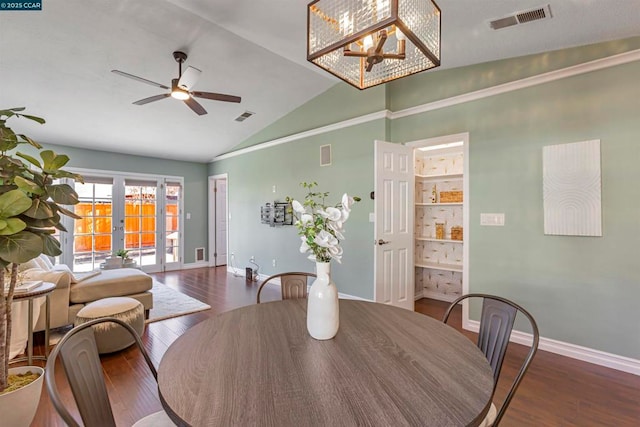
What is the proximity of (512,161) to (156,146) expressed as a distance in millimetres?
5940

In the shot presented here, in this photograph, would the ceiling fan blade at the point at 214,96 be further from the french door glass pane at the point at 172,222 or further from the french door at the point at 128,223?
the french door glass pane at the point at 172,222

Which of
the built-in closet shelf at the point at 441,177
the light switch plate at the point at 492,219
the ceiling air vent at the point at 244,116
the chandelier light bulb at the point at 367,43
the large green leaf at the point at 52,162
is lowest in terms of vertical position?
the light switch plate at the point at 492,219

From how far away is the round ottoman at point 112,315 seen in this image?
266cm

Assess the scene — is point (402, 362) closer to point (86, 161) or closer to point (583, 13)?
point (583, 13)

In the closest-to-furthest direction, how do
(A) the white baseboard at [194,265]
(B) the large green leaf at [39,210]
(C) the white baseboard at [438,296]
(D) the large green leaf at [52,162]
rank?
1. (B) the large green leaf at [39,210]
2. (D) the large green leaf at [52,162]
3. (C) the white baseboard at [438,296]
4. (A) the white baseboard at [194,265]

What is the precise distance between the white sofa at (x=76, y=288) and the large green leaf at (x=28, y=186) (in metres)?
1.80

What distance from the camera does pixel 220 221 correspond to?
7461 millimetres

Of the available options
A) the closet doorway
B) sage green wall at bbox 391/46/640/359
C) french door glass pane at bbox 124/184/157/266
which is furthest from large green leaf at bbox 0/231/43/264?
the closet doorway

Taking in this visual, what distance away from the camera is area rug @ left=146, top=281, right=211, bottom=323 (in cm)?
375

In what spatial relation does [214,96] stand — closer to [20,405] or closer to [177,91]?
[177,91]

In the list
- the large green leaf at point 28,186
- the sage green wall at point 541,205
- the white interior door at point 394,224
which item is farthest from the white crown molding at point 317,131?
the large green leaf at point 28,186

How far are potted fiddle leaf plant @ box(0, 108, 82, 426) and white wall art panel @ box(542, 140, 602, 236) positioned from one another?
11.9 feet

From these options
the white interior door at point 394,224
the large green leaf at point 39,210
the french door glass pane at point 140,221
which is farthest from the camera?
the french door glass pane at point 140,221

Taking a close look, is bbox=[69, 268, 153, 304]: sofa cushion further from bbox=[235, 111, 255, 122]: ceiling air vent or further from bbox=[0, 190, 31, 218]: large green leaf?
bbox=[235, 111, 255, 122]: ceiling air vent
